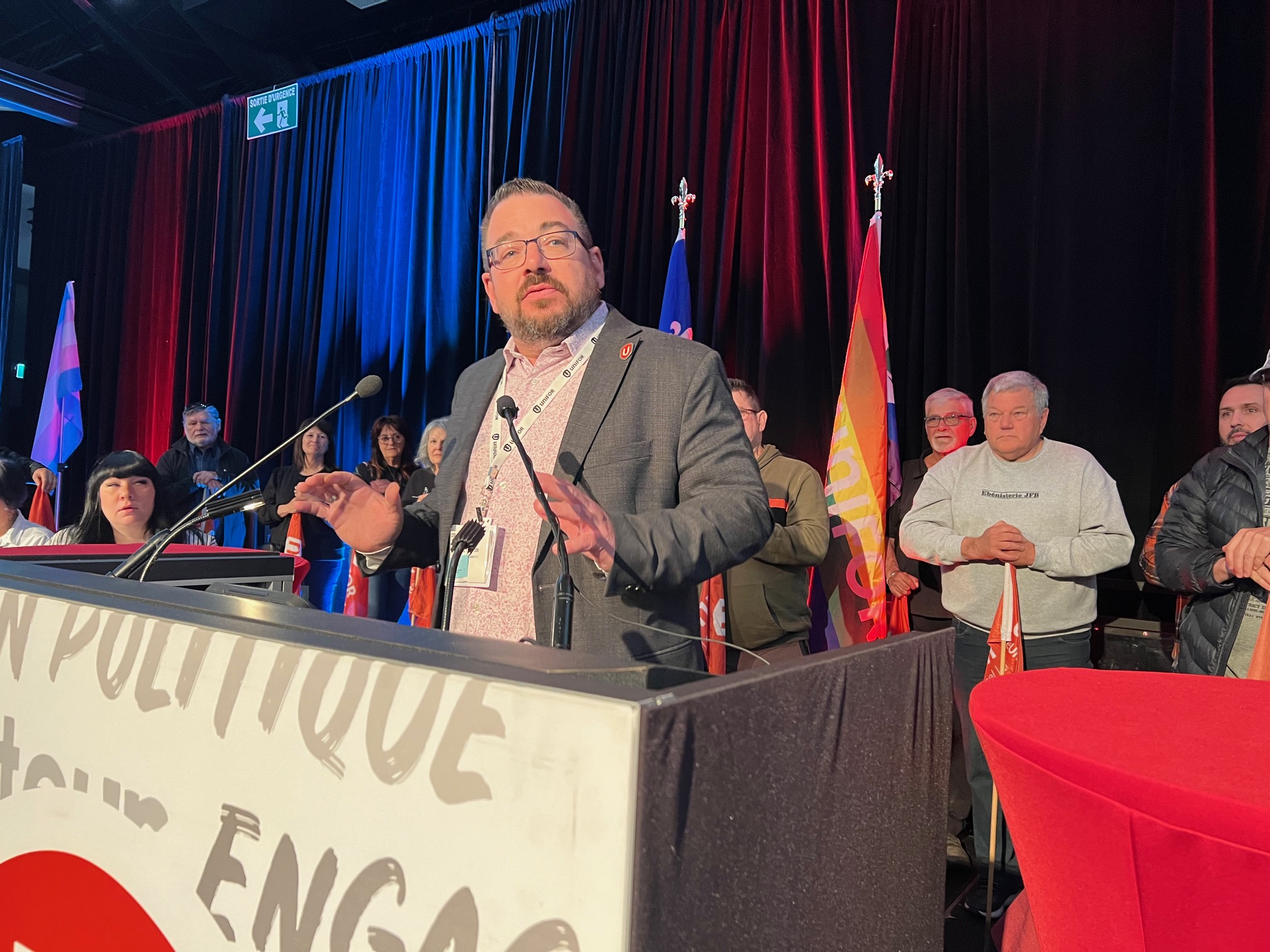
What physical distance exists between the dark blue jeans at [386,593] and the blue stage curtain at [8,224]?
541cm

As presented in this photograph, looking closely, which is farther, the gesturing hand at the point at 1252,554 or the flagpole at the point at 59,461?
the flagpole at the point at 59,461

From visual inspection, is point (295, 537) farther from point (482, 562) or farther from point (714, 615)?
point (482, 562)

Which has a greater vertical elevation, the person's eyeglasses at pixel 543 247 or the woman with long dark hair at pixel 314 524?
the person's eyeglasses at pixel 543 247

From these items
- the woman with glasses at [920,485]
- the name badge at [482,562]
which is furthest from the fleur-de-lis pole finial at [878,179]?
the name badge at [482,562]

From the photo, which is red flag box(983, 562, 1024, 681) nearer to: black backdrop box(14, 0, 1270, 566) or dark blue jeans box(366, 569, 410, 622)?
black backdrop box(14, 0, 1270, 566)

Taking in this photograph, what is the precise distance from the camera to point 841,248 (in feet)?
14.2

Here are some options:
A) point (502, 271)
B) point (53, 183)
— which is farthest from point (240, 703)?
point (53, 183)

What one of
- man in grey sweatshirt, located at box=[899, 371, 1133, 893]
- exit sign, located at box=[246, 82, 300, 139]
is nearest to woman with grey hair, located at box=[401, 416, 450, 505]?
man in grey sweatshirt, located at box=[899, 371, 1133, 893]

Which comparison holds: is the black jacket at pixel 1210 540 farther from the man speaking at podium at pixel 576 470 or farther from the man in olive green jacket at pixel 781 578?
the man speaking at podium at pixel 576 470

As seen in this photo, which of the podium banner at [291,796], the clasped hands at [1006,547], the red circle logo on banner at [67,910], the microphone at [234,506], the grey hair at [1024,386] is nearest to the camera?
the podium banner at [291,796]

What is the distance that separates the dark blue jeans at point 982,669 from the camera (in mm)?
2553

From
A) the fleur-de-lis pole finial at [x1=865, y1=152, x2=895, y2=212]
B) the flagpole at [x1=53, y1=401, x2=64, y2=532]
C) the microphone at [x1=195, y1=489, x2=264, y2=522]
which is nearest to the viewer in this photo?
the microphone at [x1=195, y1=489, x2=264, y2=522]

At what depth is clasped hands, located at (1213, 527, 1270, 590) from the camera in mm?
1948

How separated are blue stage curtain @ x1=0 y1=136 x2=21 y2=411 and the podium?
8.87 m
